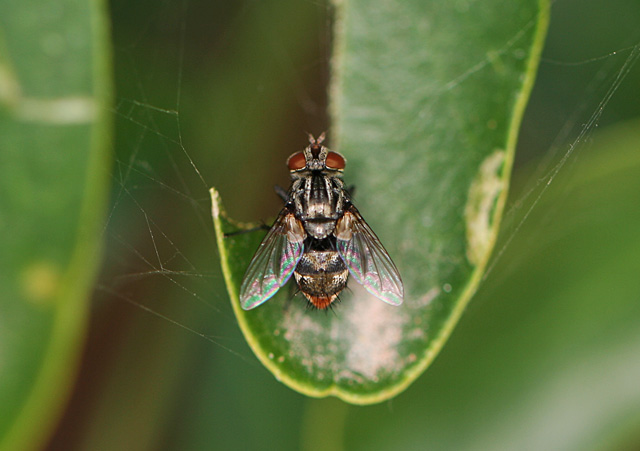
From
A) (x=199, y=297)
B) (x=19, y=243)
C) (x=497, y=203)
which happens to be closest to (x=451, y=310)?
(x=497, y=203)

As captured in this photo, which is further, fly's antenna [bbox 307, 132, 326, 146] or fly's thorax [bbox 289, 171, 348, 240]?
fly's thorax [bbox 289, 171, 348, 240]

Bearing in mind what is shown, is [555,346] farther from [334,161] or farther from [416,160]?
[334,161]

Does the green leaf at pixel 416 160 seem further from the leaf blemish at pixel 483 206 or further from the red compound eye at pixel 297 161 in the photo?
the red compound eye at pixel 297 161

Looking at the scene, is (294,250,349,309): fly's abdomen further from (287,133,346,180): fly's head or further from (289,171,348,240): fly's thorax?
(287,133,346,180): fly's head

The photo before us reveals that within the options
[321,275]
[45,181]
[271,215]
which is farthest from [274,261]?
[45,181]

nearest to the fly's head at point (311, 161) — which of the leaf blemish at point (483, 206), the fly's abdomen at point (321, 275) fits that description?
the fly's abdomen at point (321, 275)

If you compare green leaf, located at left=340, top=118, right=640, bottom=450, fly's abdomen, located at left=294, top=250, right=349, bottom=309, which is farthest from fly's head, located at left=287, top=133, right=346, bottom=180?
green leaf, located at left=340, top=118, right=640, bottom=450

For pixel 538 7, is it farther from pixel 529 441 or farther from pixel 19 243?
pixel 19 243
